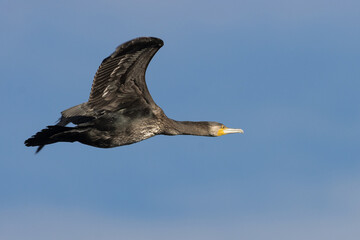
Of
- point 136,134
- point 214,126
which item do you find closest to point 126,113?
point 136,134

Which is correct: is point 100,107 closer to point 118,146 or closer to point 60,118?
point 118,146

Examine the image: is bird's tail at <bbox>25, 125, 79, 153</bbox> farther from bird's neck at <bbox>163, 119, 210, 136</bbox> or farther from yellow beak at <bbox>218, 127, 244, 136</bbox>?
yellow beak at <bbox>218, 127, 244, 136</bbox>

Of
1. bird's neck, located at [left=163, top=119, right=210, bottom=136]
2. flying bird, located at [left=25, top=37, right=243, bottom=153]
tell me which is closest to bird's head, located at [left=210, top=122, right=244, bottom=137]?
bird's neck, located at [left=163, top=119, right=210, bottom=136]

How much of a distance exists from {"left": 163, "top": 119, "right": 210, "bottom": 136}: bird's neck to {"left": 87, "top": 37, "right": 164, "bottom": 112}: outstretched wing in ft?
2.03

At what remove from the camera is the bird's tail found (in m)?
11.8

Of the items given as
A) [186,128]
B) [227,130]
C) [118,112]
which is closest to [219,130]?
[227,130]

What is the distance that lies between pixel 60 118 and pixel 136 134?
242 centimetres

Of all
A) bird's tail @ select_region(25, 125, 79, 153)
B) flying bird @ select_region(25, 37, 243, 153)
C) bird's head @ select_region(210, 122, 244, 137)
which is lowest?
bird's tail @ select_region(25, 125, 79, 153)

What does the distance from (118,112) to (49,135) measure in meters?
1.34

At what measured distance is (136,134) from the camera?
495 inches

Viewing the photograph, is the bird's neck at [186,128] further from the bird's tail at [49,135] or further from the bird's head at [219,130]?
the bird's tail at [49,135]

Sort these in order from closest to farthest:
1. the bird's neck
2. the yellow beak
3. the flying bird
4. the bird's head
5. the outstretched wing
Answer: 1. the outstretched wing
2. the flying bird
3. the bird's neck
4. the bird's head
5. the yellow beak

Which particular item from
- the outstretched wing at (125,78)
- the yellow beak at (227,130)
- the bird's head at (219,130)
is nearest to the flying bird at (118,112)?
the outstretched wing at (125,78)

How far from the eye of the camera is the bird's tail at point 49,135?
11.8 metres
